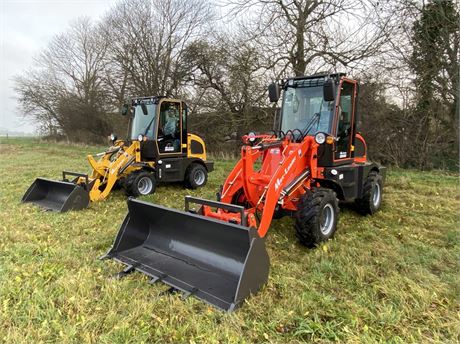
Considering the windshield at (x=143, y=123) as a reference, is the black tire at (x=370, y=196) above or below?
below

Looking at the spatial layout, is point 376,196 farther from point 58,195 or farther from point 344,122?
point 58,195

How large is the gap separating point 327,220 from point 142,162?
14.9 ft

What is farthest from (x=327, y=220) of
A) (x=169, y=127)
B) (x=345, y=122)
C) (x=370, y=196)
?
(x=169, y=127)

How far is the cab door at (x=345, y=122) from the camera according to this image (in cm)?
507

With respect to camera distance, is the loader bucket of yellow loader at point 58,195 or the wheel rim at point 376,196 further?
the loader bucket of yellow loader at point 58,195

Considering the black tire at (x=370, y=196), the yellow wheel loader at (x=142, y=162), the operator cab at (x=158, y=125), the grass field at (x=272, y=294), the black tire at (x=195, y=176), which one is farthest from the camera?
the black tire at (x=195, y=176)

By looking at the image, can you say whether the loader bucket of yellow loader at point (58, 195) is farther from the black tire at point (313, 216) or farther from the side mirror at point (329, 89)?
the side mirror at point (329, 89)

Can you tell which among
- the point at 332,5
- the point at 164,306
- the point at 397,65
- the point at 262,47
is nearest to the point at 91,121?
the point at 262,47

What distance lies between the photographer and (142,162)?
771cm

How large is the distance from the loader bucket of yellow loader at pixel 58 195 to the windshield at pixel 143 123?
6.73ft

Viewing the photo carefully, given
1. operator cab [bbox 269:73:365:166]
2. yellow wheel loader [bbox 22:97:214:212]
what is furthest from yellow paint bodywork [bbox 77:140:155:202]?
operator cab [bbox 269:73:365:166]

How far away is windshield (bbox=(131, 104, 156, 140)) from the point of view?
25.7ft

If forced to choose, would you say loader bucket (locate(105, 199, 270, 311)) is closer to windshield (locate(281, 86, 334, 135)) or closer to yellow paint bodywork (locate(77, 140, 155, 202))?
windshield (locate(281, 86, 334, 135))

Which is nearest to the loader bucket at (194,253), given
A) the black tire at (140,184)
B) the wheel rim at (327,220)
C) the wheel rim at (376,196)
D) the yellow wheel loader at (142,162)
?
the wheel rim at (327,220)
